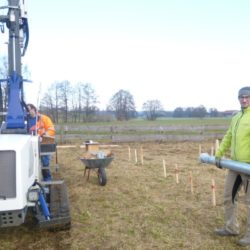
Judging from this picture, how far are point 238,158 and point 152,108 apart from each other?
220 ft

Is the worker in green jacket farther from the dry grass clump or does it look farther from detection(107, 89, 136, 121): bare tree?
detection(107, 89, 136, 121): bare tree

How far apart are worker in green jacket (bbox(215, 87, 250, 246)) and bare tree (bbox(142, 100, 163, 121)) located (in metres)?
62.9

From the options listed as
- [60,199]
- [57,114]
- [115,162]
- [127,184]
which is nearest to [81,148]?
[115,162]

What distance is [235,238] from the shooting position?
5.50 meters

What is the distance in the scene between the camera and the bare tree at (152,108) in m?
69.7

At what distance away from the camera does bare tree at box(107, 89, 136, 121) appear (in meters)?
64.6

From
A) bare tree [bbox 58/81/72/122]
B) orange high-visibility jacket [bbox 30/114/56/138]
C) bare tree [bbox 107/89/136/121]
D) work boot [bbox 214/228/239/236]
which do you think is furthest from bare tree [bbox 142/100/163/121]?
work boot [bbox 214/228/239/236]

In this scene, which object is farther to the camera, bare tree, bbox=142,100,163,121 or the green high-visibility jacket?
bare tree, bbox=142,100,163,121

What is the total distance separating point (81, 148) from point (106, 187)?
8.71 meters

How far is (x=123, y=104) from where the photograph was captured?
6612 cm

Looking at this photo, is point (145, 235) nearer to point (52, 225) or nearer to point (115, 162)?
point (52, 225)

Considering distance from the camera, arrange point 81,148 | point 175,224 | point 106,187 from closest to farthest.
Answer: point 175,224
point 106,187
point 81,148

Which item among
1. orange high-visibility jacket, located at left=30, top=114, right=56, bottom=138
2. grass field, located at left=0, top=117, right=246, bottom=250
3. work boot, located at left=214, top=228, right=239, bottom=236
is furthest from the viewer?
orange high-visibility jacket, located at left=30, top=114, right=56, bottom=138

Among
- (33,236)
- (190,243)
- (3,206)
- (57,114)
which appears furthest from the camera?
(57,114)
